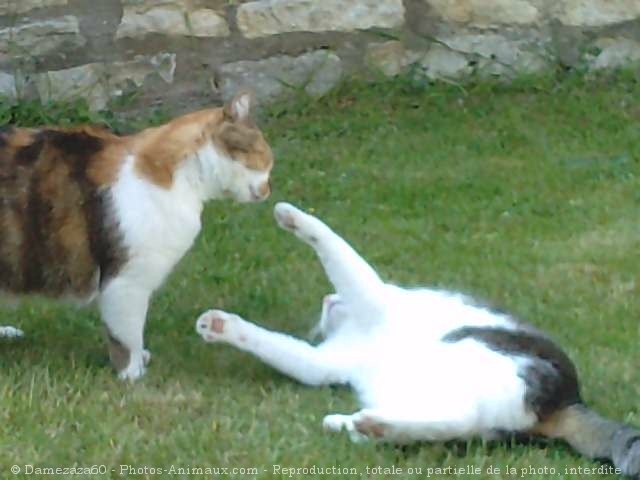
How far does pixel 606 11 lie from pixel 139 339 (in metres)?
4.31

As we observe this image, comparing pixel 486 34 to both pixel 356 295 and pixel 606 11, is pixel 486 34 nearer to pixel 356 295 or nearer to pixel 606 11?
pixel 606 11

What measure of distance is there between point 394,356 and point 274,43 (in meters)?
3.57

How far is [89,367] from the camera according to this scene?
436 cm

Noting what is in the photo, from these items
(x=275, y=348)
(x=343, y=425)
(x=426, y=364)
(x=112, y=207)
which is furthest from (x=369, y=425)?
(x=112, y=207)

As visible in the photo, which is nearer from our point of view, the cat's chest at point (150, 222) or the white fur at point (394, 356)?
the white fur at point (394, 356)

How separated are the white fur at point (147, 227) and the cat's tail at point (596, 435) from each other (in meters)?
1.28

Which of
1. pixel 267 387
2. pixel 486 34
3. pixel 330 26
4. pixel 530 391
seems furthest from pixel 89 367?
pixel 486 34

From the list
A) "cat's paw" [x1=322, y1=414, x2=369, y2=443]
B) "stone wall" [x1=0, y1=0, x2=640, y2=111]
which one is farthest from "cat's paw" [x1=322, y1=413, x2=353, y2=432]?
"stone wall" [x1=0, y1=0, x2=640, y2=111]

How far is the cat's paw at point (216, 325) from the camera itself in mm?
4281

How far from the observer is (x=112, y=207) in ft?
13.9

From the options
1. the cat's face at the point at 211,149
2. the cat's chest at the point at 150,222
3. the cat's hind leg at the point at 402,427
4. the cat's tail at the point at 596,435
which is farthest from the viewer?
the cat's face at the point at 211,149

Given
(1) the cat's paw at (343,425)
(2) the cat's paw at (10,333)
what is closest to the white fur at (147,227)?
(2) the cat's paw at (10,333)

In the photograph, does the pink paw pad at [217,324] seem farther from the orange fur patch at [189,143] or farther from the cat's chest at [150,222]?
the orange fur patch at [189,143]

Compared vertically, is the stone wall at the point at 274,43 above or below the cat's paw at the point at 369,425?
below
